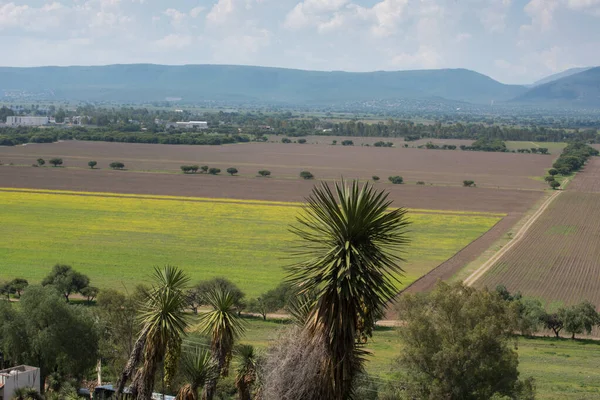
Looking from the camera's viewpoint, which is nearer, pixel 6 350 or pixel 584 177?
pixel 6 350

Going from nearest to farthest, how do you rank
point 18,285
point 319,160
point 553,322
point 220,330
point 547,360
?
point 220,330 < point 547,360 < point 553,322 < point 18,285 < point 319,160

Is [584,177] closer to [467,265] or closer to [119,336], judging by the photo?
[467,265]

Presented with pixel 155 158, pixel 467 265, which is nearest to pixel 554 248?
pixel 467 265

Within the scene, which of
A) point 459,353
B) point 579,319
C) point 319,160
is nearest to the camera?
point 459,353

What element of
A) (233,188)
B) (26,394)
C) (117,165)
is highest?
(26,394)

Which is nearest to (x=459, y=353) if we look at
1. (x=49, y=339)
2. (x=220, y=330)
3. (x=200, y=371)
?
(x=200, y=371)

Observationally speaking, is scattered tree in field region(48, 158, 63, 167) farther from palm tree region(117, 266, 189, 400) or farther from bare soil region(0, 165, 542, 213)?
palm tree region(117, 266, 189, 400)

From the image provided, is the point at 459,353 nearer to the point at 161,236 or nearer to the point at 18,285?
the point at 18,285
